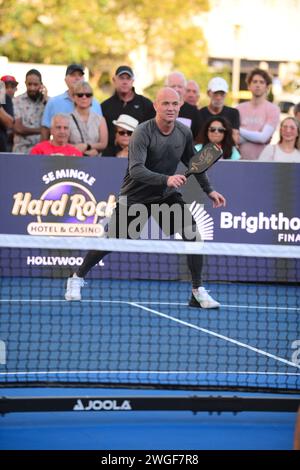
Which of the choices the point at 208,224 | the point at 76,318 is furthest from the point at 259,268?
the point at 76,318

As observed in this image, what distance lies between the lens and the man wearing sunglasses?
9.83 meters

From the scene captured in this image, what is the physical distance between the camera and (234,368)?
8.46 metres

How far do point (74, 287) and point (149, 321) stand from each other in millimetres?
1161

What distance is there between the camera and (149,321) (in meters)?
10.0

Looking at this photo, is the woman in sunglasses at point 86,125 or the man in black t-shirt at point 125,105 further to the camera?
the man in black t-shirt at point 125,105

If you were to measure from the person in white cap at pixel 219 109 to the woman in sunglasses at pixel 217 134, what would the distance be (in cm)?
65

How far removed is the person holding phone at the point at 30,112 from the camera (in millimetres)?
14047

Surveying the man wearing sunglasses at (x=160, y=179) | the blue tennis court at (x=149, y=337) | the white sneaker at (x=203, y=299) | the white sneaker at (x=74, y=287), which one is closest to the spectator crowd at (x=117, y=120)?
the blue tennis court at (x=149, y=337)

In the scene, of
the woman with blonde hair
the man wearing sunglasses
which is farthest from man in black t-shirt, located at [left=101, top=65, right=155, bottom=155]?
the man wearing sunglasses

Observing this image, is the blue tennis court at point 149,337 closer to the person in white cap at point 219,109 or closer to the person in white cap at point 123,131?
the person in white cap at point 123,131

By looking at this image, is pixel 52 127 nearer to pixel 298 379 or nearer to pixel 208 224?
pixel 208 224

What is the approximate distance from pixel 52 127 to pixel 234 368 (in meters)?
5.34

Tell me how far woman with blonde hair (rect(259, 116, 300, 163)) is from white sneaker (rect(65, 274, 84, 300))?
363 cm

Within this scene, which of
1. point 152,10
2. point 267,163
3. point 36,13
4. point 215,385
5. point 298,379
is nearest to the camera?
point 215,385
